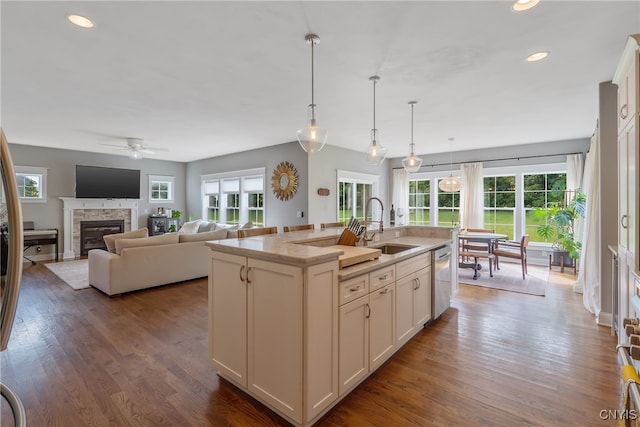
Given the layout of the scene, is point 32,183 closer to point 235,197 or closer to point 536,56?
point 235,197

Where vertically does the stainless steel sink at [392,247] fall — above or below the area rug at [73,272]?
above

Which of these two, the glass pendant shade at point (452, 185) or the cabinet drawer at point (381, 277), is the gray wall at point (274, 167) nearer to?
the glass pendant shade at point (452, 185)

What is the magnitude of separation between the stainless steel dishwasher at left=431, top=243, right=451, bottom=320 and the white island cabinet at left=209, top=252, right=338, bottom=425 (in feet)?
5.82

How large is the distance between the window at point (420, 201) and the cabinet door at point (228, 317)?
7.05m

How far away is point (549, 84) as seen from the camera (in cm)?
342

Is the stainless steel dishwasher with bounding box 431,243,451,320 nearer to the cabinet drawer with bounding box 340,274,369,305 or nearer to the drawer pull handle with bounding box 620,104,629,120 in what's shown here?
the cabinet drawer with bounding box 340,274,369,305

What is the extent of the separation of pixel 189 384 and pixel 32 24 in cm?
297

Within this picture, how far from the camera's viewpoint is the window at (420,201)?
27.2ft

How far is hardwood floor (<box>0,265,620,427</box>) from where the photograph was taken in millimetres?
1950

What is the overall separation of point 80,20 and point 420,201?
7772 millimetres

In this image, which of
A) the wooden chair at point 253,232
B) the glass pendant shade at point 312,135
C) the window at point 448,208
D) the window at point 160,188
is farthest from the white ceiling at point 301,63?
the window at point 160,188

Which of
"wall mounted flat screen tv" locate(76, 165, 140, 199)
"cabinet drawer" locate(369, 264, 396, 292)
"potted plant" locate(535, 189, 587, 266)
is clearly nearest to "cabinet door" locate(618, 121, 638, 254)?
"cabinet drawer" locate(369, 264, 396, 292)

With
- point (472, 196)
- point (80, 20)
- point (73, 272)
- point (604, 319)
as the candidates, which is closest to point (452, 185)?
point (472, 196)

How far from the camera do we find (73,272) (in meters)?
5.69
